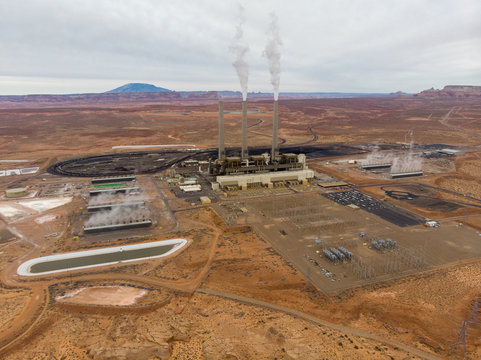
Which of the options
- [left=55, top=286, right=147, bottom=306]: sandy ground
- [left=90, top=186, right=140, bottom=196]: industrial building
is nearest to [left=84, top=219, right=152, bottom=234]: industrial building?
[left=55, top=286, right=147, bottom=306]: sandy ground

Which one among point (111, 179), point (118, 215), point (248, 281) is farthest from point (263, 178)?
point (248, 281)

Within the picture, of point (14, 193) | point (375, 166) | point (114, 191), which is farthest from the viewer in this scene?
point (375, 166)

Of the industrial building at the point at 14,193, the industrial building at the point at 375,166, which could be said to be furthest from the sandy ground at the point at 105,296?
the industrial building at the point at 375,166

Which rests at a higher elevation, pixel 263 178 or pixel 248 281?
pixel 263 178

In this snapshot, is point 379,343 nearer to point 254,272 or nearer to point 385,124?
point 254,272

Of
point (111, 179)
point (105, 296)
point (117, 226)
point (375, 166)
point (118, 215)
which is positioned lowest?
point (105, 296)

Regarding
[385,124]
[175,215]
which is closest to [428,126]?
[385,124]

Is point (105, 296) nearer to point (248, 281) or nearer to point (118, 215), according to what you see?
point (248, 281)

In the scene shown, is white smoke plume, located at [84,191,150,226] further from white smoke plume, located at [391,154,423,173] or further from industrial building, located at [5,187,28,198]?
white smoke plume, located at [391,154,423,173]
